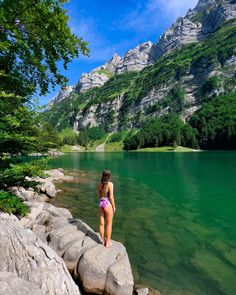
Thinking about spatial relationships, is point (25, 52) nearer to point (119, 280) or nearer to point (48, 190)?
point (119, 280)

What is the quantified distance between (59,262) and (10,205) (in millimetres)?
6149

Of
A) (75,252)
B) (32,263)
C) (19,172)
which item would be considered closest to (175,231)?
(75,252)

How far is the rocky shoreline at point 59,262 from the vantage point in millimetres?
9945

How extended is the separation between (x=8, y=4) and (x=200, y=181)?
145 ft

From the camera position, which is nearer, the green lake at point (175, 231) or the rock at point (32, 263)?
the rock at point (32, 263)

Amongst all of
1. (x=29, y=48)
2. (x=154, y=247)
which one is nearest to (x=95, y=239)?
(x=154, y=247)

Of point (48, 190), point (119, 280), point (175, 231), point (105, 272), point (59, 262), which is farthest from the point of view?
point (48, 190)

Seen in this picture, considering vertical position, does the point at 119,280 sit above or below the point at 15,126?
below

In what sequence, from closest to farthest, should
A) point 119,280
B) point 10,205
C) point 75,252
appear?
point 119,280 → point 75,252 → point 10,205

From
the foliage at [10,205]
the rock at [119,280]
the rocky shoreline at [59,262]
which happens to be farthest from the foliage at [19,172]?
the rock at [119,280]

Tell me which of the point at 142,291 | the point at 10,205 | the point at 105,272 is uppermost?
the point at 10,205

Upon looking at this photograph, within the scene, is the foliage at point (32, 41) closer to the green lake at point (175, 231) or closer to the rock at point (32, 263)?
the rock at point (32, 263)

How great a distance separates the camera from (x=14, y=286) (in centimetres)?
823

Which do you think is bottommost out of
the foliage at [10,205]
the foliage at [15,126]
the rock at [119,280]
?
the rock at [119,280]
